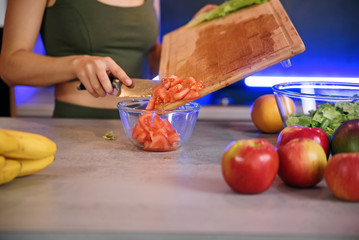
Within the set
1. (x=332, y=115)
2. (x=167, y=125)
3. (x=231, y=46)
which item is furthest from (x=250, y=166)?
(x=231, y=46)

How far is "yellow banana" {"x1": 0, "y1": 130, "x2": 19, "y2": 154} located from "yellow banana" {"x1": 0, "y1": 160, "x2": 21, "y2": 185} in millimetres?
52

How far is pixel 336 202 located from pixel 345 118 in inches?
18.1

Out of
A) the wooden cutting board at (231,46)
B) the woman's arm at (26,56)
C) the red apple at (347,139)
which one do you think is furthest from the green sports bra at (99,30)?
the red apple at (347,139)

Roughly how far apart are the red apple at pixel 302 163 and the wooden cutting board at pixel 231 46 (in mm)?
457

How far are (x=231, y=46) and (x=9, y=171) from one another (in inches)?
36.6

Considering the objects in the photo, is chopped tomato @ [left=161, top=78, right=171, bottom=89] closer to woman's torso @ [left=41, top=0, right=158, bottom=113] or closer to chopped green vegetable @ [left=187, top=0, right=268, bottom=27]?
chopped green vegetable @ [left=187, top=0, right=268, bottom=27]

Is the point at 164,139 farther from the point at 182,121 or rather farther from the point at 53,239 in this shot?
the point at 53,239

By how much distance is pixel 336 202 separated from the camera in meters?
0.82

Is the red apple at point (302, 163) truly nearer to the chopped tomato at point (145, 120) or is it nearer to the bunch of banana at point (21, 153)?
the chopped tomato at point (145, 120)

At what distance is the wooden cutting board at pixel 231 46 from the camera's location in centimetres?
132

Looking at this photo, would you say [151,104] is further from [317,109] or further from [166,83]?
[317,109]

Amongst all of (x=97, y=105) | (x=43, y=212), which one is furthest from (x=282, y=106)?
(x=97, y=105)

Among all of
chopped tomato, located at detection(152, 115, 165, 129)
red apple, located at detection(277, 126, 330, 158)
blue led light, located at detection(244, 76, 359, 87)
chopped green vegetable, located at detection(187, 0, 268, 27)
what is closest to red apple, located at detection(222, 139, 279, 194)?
red apple, located at detection(277, 126, 330, 158)

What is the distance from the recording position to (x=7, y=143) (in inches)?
31.8
